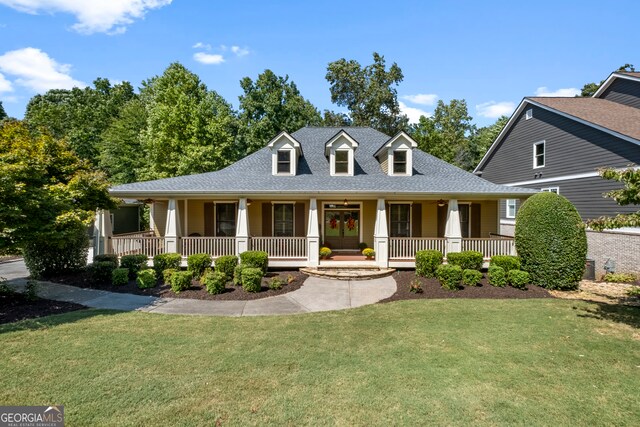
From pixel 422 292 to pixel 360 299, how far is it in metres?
2.14

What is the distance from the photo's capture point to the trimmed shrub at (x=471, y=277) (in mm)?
10219

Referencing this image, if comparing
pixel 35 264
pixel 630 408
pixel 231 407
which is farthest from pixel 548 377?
pixel 35 264

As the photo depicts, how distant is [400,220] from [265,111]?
2063cm

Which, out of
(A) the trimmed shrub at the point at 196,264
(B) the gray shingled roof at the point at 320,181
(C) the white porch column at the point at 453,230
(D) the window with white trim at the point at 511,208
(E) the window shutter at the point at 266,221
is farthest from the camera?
(D) the window with white trim at the point at 511,208

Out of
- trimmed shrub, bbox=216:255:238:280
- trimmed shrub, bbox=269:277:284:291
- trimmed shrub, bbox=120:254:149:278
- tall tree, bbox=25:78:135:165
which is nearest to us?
trimmed shrub, bbox=269:277:284:291

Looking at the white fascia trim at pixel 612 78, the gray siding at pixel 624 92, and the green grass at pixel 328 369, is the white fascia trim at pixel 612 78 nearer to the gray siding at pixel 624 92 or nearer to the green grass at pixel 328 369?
the gray siding at pixel 624 92

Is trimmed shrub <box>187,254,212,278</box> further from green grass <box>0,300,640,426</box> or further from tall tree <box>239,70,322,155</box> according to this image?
tall tree <box>239,70,322,155</box>

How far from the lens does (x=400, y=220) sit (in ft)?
47.9

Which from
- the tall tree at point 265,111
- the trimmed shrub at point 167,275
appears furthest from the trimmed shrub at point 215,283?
the tall tree at point 265,111

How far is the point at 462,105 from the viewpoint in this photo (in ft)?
129

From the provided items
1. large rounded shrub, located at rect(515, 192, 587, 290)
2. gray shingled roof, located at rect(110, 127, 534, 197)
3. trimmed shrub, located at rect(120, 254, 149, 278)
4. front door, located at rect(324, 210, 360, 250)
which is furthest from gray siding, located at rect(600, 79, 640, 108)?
trimmed shrub, located at rect(120, 254, 149, 278)

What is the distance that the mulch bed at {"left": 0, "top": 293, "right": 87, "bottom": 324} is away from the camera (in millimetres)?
7298

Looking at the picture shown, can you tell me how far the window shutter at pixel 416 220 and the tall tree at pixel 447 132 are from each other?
63.2ft

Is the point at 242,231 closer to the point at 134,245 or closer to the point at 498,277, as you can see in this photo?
the point at 134,245
